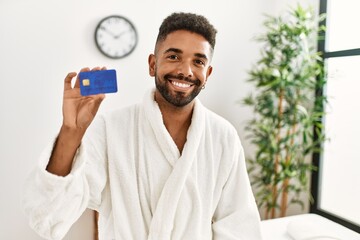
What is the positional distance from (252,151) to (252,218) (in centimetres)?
176

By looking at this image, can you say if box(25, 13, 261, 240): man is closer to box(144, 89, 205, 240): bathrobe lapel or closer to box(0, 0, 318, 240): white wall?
box(144, 89, 205, 240): bathrobe lapel

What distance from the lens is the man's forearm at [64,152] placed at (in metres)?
0.77

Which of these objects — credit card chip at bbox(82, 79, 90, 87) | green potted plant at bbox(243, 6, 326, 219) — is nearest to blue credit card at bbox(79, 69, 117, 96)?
credit card chip at bbox(82, 79, 90, 87)

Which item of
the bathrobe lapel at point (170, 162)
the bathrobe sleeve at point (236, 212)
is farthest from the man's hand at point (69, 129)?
the bathrobe sleeve at point (236, 212)

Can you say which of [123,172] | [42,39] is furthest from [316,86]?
[42,39]

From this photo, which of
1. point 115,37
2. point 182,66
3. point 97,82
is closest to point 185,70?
point 182,66

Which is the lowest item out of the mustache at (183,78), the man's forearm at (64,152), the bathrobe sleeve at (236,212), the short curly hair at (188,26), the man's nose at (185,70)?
the bathrobe sleeve at (236,212)

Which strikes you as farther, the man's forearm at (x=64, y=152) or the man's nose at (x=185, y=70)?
the man's nose at (x=185, y=70)

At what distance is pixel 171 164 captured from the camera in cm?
103

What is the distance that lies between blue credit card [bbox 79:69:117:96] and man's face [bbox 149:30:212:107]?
23 cm

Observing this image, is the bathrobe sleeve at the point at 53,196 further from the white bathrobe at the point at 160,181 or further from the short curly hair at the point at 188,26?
the short curly hair at the point at 188,26

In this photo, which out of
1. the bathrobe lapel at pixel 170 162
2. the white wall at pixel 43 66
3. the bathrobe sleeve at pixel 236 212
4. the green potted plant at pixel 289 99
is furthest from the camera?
the green potted plant at pixel 289 99

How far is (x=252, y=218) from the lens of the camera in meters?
1.08

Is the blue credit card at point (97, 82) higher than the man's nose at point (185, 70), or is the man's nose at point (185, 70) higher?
the man's nose at point (185, 70)
